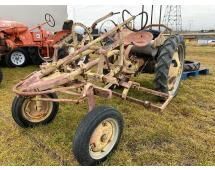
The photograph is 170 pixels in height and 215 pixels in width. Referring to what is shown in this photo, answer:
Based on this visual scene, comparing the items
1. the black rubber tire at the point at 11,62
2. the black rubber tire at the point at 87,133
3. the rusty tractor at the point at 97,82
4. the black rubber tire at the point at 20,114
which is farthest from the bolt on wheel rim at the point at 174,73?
the black rubber tire at the point at 11,62

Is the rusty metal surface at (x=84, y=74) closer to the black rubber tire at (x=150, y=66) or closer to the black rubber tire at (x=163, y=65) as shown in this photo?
the black rubber tire at (x=163, y=65)

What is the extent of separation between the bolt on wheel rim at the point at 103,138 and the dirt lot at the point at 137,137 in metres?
0.12

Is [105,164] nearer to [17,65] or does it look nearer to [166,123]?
[166,123]

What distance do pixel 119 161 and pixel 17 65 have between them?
6.79m

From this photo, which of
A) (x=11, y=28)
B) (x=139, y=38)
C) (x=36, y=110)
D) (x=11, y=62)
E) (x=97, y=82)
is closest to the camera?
(x=36, y=110)

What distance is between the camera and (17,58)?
30.5 ft

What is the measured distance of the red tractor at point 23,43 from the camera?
9.06m

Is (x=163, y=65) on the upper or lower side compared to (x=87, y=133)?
upper

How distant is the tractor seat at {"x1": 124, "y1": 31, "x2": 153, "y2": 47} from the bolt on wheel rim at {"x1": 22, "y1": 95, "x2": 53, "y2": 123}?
5.39 feet

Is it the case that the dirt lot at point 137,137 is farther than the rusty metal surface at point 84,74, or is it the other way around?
the rusty metal surface at point 84,74

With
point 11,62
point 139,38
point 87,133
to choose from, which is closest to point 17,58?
point 11,62

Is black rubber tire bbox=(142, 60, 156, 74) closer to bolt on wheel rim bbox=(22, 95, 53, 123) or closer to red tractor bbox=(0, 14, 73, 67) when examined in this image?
bolt on wheel rim bbox=(22, 95, 53, 123)

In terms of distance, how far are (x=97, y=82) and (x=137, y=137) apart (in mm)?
991

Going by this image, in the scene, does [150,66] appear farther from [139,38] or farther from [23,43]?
[23,43]
